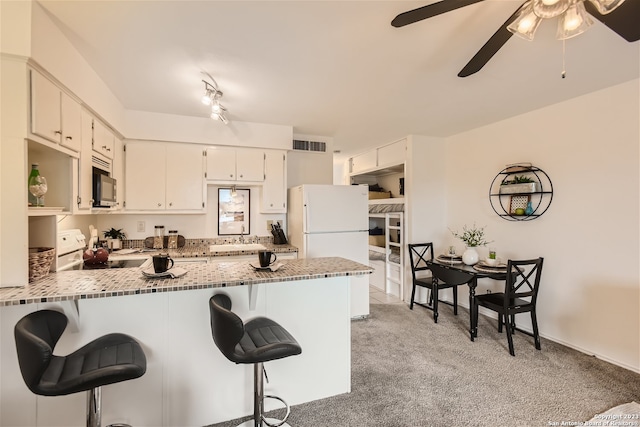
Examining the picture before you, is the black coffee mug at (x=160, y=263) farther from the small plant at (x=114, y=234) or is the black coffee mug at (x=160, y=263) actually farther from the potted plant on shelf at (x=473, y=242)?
the potted plant on shelf at (x=473, y=242)

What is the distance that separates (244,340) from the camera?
1.65m

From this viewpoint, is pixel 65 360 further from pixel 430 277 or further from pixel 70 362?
pixel 430 277

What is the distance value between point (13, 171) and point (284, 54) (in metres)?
1.74

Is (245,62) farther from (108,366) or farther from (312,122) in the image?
(108,366)

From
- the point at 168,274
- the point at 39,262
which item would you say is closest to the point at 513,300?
the point at 168,274

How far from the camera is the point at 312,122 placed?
372 centimetres

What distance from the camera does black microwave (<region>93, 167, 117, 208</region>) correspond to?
2.49 meters

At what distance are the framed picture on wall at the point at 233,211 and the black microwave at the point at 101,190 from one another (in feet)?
4.47

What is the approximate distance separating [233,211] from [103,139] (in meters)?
1.69

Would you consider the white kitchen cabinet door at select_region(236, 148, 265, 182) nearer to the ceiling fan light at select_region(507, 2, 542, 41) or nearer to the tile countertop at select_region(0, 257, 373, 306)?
the tile countertop at select_region(0, 257, 373, 306)

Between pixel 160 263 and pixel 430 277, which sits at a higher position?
pixel 160 263

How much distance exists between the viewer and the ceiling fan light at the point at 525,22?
136 centimetres

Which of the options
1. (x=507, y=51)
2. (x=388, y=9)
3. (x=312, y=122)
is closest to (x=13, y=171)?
(x=388, y=9)

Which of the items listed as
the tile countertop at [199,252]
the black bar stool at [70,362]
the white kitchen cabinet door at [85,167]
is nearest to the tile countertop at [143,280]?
the black bar stool at [70,362]
